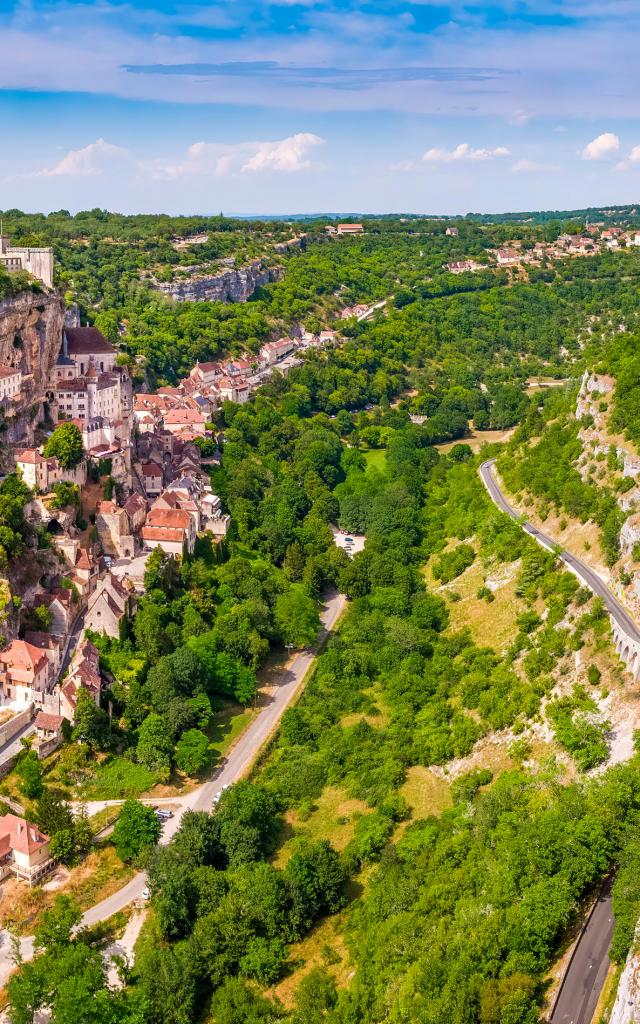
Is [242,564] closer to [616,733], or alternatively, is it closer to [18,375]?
[18,375]

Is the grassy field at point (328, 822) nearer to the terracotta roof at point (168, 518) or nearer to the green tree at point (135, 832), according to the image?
the green tree at point (135, 832)

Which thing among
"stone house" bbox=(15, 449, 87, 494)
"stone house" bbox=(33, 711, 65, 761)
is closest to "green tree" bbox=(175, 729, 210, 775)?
"stone house" bbox=(33, 711, 65, 761)

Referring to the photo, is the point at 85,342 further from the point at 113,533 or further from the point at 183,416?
the point at 113,533

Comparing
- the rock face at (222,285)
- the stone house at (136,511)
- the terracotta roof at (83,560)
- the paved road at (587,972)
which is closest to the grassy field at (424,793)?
the paved road at (587,972)

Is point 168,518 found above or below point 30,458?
below

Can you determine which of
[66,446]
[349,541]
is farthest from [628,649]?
[349,541]

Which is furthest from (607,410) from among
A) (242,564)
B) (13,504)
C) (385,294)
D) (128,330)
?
(385,294)

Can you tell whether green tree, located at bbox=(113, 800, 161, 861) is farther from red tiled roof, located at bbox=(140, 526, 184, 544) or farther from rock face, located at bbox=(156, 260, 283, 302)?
rock face, located at bbox=(156, 260, 283, 302)
